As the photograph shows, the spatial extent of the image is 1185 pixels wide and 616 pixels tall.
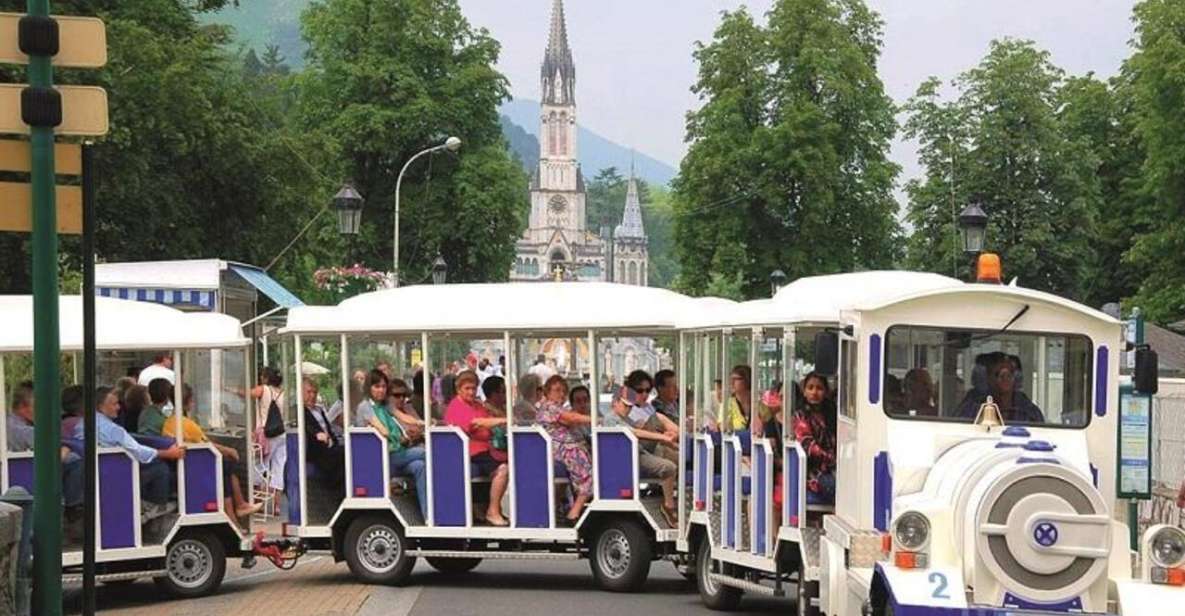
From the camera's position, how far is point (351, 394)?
18.9 meters

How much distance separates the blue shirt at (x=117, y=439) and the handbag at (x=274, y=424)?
4.81m

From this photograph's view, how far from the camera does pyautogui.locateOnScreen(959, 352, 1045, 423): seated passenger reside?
1270 centimetres

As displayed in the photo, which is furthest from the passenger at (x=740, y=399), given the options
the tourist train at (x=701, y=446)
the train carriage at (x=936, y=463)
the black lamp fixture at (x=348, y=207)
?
the black lamp fixture at (x=348, y=207)

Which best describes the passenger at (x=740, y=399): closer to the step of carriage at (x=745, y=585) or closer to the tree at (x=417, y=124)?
the step of carriage at (x=745, y=585)

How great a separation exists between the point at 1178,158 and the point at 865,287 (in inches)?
1455

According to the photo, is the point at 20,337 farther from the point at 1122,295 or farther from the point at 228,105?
the point at 1122,295

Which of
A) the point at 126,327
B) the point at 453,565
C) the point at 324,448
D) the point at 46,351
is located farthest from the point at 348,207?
the point at 46,351

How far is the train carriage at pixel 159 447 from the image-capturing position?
55.5ft

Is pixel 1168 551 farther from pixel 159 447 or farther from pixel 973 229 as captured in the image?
pixel 973 229

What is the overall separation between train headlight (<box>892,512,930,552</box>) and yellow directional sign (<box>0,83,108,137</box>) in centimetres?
472

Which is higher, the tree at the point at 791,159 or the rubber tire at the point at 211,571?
the tree at the point at 791,159

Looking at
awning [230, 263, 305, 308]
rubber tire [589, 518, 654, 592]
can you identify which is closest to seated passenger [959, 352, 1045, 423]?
rubber tire [589, 518, 654, 592]

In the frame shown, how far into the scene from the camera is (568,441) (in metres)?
18.6

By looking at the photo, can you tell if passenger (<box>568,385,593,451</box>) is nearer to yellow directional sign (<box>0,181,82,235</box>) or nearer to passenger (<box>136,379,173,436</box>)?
passenger (<box>136,379,173,436</box>)
